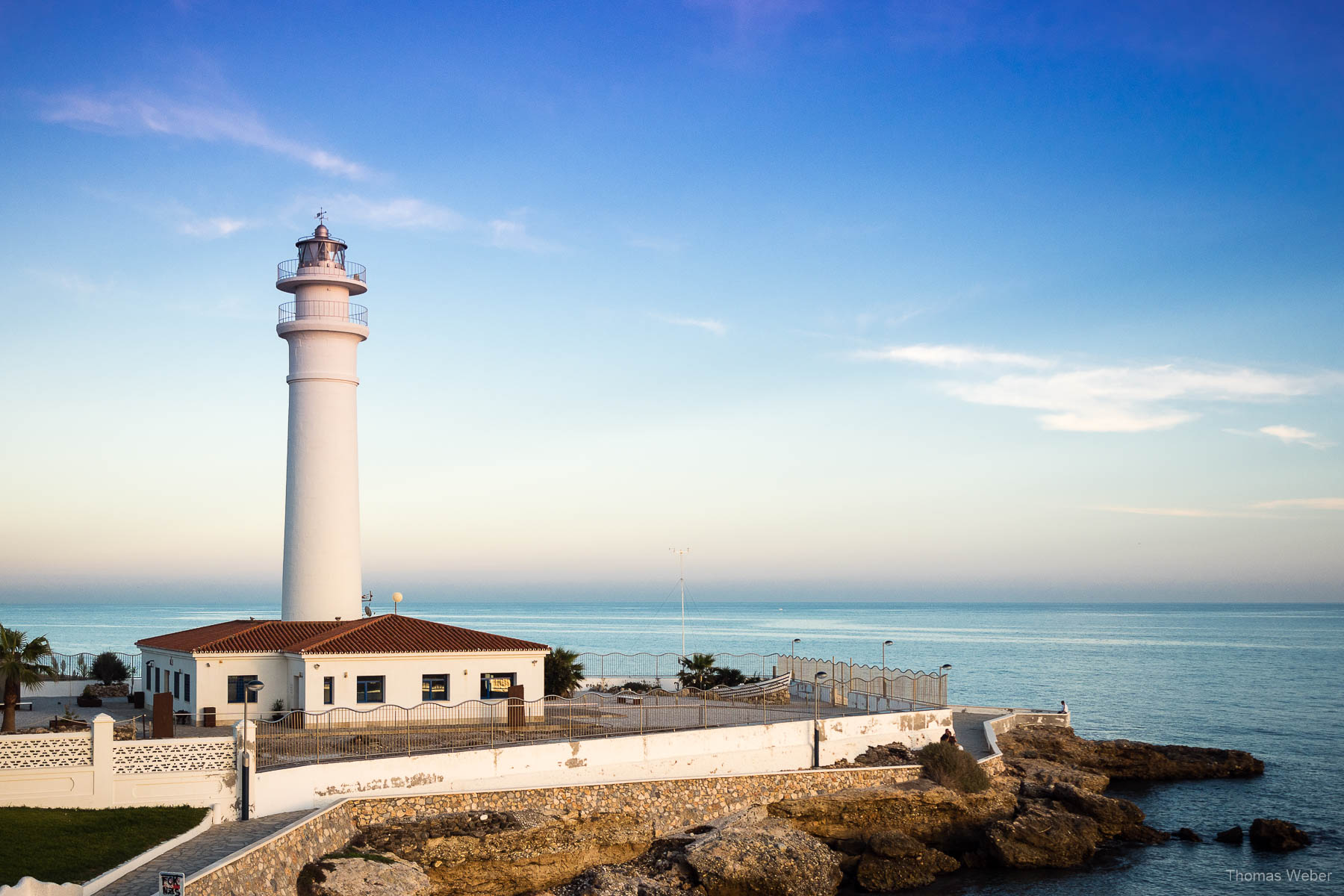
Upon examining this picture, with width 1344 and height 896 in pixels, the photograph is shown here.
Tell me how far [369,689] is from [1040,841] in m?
16.8

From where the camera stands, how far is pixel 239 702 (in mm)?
28578

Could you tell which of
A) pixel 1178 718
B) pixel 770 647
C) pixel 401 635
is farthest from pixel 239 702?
pixel 770 647

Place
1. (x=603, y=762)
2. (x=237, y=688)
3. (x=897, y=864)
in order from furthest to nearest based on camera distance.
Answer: (x=237, y=688)
(x=603, y=762)
(x=897, y=864)

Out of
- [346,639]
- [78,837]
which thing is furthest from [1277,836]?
[78,837]

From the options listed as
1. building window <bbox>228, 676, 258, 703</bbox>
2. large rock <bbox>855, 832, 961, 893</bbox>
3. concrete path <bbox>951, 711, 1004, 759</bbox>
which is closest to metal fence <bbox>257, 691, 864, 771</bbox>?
building window <bbox>228, 676, 258, 703</bbox>

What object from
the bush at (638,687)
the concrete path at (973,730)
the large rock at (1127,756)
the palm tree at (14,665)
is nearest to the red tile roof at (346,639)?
the palm tree at (14,665)

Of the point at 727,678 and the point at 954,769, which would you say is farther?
the point at 727,678

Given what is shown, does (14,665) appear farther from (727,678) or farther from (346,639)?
(727,678)

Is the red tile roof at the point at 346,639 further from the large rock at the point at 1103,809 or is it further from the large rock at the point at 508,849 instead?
the large rock at the point at 1103,809

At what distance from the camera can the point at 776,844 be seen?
23109 mm

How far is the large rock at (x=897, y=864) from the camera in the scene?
76.8 ft

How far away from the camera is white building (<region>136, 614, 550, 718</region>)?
28.2 meters

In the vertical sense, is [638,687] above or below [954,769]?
above

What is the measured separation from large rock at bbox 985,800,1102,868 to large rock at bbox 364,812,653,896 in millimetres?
8410
